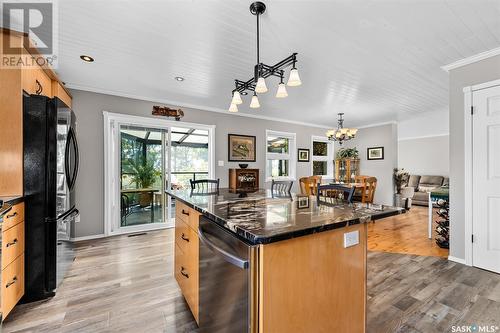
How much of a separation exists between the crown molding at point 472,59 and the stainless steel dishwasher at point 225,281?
11.4 ft

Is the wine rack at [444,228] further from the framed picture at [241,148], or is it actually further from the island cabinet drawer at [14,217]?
the island cabinet drawer at [14,217]

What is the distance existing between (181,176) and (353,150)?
5.11 m

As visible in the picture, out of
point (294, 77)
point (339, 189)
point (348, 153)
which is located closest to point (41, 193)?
point (294, 77)

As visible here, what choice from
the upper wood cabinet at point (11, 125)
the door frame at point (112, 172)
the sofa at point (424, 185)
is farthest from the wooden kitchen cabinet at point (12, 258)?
the sofa at point (424, 185)

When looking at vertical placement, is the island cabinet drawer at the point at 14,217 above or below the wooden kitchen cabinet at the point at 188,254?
above

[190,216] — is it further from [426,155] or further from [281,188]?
[426,155]

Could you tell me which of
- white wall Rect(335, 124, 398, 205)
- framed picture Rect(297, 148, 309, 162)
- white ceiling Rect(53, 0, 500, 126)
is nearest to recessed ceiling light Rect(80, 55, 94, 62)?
white ceiling Rect(53, 0, 500, 126)

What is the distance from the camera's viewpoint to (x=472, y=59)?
262 cm

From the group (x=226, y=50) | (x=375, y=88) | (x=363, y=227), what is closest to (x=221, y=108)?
(x=226, y=50)

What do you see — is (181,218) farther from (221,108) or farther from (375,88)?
(375,88)

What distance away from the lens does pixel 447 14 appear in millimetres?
1911

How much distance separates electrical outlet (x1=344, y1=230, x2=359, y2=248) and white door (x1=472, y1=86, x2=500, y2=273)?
2.42 m

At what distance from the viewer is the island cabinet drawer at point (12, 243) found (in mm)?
1617

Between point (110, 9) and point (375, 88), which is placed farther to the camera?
point (375, 88)
